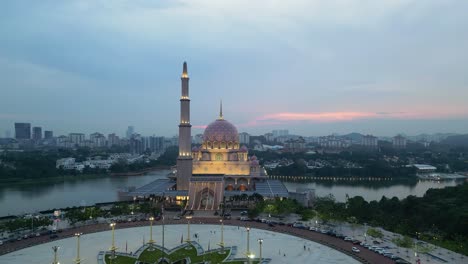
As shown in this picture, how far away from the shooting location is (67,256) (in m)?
14.2

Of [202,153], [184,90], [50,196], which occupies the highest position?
[184,90]

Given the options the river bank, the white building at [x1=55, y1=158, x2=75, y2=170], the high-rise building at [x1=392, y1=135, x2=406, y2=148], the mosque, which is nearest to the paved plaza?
the mosque

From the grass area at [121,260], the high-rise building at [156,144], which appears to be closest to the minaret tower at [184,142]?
the grass area at [121,260]

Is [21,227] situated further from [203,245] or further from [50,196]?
[50,196]

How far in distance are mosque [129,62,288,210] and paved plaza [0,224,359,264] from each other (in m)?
5.21

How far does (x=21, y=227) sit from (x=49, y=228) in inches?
59.9

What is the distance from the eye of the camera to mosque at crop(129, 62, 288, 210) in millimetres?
24641

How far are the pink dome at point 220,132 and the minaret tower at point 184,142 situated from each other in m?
4.15

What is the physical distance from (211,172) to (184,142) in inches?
178

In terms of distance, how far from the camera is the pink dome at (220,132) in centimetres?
3072

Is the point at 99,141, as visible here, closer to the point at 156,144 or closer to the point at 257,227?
the point at 156,144

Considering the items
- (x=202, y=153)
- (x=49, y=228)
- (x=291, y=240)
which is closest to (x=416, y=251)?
(x=291, y=240)

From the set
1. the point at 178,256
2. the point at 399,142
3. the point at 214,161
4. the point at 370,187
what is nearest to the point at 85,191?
the point at 214,161

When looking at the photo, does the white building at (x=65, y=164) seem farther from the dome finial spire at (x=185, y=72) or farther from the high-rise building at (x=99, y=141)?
the high-rise building at (x=99, y=141)
